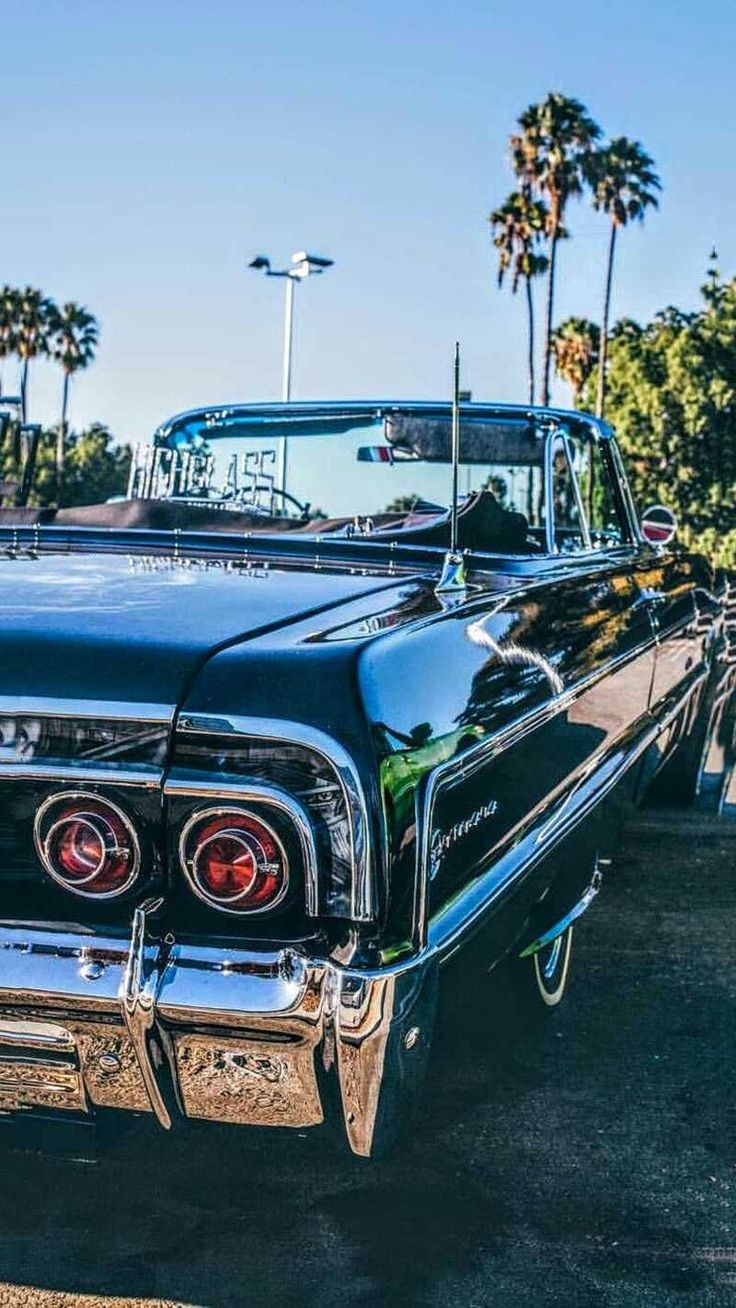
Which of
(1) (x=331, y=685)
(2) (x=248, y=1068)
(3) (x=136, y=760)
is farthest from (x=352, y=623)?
(2) (x=248, y=1068)

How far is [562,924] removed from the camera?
10.8 ft

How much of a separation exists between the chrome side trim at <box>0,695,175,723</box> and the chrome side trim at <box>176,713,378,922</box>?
79mm

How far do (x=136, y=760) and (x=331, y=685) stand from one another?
0.29m

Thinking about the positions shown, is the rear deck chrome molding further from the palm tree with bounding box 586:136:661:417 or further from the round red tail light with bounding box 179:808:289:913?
the palm tree with bounding box 586:136:661:417

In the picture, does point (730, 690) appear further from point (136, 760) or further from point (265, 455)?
point (136, 760)

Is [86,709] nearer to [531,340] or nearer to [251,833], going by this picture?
[251,833]

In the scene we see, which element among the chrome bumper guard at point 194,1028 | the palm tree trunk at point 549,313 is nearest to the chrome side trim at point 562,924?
the chrome bumper guard at point 194,1028

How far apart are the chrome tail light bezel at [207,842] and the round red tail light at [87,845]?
0.25 ft

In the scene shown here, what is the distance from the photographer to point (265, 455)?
14.8 feet

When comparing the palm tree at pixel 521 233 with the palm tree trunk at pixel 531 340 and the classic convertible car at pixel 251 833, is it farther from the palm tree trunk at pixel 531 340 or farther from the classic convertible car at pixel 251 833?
the classic convertible car at pixel 251 833

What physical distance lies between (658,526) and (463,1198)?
3194 mm

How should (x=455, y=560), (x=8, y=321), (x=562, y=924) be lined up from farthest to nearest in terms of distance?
1. (x=8, y=321)
2. (x=562, y=924)
3. (x=455, y=560)

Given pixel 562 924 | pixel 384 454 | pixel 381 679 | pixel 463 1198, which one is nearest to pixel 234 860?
pixel 381 679

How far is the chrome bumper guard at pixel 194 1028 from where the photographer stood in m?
1.99
